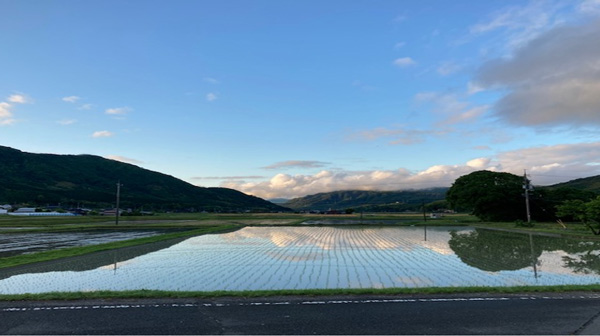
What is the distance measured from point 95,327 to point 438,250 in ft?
65.8

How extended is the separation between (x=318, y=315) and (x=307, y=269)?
297 inches

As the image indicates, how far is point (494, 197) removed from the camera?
5862cm

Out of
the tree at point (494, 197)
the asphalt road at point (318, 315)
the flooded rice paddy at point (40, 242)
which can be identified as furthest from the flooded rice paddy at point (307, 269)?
the tree at point (494, 197)

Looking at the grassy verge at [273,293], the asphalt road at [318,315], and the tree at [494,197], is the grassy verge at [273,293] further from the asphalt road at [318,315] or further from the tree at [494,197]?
the tree at [494,197]

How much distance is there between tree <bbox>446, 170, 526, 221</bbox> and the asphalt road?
56.2 m

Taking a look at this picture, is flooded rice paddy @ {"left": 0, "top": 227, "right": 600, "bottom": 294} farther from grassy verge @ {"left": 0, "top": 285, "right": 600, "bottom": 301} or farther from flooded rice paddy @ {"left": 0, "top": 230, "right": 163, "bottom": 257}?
flooded rice paddy @ {"left": 0, "top": 230, "right": 163, "bottom": 257}

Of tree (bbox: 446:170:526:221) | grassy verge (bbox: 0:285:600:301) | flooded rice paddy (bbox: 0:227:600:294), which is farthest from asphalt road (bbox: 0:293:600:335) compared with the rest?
tree (bbox: 446:170:526:221)

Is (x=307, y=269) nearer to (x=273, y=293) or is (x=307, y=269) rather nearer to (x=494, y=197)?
(x=273, y=293)

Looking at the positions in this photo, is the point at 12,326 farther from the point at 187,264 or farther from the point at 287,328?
the point at 187,264

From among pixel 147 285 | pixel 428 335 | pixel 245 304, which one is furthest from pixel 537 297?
pixel 147 285

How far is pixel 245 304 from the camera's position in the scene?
9.09 meters

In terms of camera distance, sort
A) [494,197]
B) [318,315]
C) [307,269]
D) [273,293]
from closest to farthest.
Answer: [318,315], [273,293], [307,269], [494,197]

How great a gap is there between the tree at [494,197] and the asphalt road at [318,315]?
56200 mm

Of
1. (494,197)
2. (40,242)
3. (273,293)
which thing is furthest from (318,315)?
(494,197)
